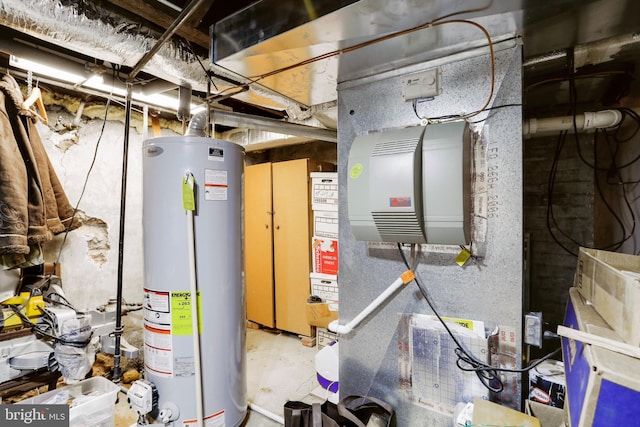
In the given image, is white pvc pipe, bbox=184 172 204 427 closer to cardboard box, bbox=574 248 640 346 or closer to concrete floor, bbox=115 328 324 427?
concrete floor, bbox=115 328 324 427


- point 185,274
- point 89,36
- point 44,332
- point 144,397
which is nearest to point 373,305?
point 185,274

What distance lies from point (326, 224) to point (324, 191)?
1.09 feet

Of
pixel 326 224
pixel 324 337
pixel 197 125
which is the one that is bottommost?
pixel 324 337

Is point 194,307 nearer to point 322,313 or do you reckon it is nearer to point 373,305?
point 373,305

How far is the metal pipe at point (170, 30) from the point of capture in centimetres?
126

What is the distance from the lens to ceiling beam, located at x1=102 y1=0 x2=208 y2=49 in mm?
1492

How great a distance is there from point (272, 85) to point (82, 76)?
1.33m

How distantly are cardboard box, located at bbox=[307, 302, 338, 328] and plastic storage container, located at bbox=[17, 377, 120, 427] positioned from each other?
160 centimetres

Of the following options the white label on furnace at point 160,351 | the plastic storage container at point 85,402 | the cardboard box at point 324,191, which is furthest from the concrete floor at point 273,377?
the cardboard box at point 324,191

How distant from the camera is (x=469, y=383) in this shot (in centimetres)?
131

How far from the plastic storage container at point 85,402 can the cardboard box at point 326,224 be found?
6.48 ft

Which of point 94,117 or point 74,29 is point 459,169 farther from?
point 94,117

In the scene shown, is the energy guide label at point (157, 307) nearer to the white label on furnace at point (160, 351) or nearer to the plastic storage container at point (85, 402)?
the white label on furnace at point (160, 351)

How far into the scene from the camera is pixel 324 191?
3094 mm
